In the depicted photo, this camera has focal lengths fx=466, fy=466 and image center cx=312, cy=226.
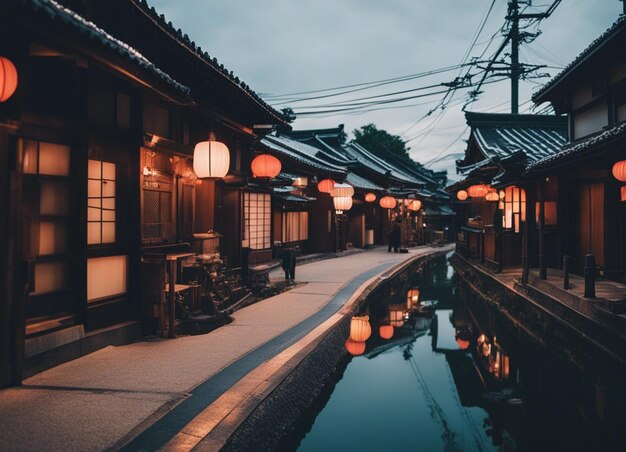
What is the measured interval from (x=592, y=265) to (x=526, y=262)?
17.3 feet

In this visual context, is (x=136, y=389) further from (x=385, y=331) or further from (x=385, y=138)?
(x=385, y=138)

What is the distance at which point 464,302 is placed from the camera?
1766cm

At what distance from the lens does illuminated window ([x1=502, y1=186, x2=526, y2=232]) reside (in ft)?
67.4

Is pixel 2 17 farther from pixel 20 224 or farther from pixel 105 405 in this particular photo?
pixel 105 405

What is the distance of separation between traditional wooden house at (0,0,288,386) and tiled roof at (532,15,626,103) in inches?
439

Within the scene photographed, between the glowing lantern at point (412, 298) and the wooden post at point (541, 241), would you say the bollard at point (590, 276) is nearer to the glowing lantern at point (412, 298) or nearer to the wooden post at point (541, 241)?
the wooden post at point (541, 241)

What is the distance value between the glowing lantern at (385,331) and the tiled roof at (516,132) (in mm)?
14446

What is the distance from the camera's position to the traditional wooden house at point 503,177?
1936 centimetres

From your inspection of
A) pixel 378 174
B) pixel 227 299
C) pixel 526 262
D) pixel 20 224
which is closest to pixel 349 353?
pixel 227 299

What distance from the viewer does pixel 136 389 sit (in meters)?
6.37

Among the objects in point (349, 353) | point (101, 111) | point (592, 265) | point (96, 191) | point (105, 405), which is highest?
point (101, 111)

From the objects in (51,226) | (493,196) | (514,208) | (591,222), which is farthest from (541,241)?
(51,226)

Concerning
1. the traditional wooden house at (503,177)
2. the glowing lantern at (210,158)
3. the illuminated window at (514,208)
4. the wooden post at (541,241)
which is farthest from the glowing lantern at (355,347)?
the illuminated window at (514,208)

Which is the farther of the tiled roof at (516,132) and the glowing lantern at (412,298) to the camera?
the tiled roof at (516,132)
